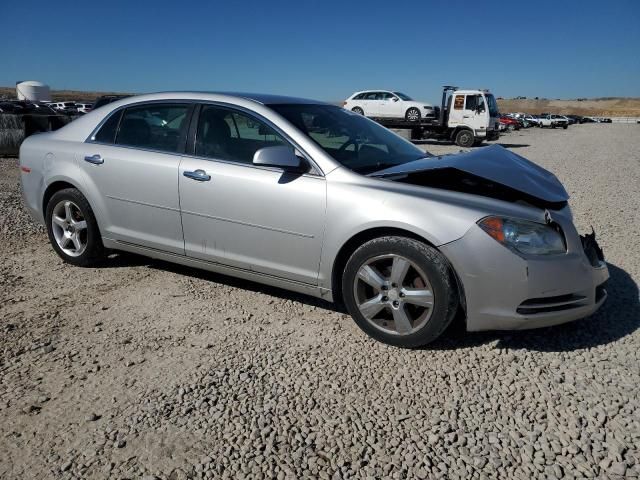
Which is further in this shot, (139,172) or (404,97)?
(404,97)

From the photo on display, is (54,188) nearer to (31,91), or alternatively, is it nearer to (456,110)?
(456,110)

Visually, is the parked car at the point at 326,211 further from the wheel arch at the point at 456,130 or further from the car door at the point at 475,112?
the wheel arch at the point at 456,130

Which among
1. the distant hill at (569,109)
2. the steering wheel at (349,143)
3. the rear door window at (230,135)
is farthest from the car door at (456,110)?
the distant hill at (569,109)

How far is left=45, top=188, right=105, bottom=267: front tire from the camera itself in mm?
4252

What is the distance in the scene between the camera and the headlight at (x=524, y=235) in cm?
276

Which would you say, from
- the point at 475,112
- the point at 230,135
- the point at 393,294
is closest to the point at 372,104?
the point at 475,112

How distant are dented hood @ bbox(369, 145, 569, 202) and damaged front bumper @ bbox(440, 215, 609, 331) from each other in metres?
0.30

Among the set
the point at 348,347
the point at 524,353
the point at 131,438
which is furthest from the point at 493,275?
the point at 131,438

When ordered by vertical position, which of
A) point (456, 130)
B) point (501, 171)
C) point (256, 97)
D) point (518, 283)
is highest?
point (256, 97)

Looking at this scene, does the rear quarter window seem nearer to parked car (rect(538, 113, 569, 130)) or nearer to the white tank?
the white tank

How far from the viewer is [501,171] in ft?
10.9

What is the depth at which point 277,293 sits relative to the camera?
399cm

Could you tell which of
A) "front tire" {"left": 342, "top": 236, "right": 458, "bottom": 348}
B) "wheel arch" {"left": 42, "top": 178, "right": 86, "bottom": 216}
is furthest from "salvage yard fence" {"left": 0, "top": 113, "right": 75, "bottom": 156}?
"front tire" {"left": 342, "top": 236, "right": 458, "bottom": 348}

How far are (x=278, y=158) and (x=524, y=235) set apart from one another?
153cm
